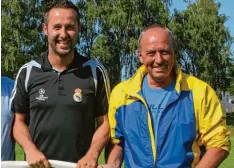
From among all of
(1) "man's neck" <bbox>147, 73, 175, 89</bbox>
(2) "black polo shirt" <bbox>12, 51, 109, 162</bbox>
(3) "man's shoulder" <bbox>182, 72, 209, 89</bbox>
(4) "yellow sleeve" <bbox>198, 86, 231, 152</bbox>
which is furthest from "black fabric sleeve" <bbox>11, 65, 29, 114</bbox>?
(4) "yellow sleeve" <bbox>198, 86, 231, 152</bbox>

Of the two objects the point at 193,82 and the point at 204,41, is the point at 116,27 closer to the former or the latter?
the point at 204,41

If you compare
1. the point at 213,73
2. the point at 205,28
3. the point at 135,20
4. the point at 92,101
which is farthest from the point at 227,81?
the point at 92,101

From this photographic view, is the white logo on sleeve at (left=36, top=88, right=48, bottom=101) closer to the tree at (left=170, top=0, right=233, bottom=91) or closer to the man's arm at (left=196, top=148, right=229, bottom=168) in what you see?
the man's arm at (left=196, top=148, right=229, bottom=168)

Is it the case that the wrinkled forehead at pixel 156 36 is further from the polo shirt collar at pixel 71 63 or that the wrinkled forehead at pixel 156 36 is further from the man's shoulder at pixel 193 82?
the polo shirt collar at pixel 71 63

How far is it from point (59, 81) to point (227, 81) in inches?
1774

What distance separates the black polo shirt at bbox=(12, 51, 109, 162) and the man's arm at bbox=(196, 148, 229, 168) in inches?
35.3

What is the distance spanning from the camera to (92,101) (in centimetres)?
400

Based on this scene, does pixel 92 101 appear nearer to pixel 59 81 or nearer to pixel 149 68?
pixel 59 81

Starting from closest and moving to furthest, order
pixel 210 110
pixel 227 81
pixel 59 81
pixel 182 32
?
pixel 210 110
pixel 59 81
pixel 182 32
pixel 227 81

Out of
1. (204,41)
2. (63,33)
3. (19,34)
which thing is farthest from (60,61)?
(204,41)

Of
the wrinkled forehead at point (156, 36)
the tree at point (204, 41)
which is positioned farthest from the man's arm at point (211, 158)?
the tree at point (204, 41)

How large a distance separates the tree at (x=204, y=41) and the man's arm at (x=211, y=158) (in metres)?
38.5

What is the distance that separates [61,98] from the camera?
155 inches

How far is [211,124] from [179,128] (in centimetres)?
21
